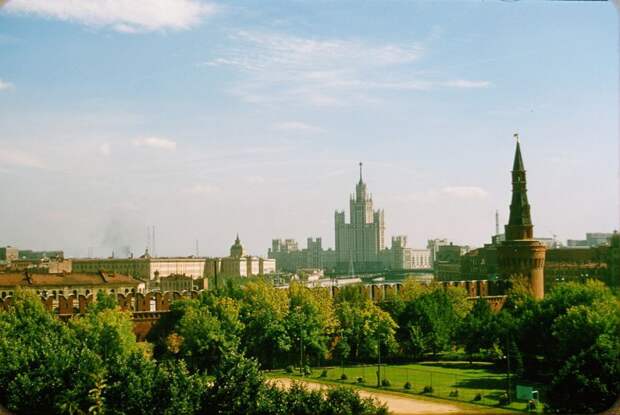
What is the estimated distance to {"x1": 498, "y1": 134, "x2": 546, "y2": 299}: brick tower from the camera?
180 ft

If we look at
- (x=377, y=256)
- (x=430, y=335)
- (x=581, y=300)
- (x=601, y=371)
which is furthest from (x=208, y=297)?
(x=377, y=256)

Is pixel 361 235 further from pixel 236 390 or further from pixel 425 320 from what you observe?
pixel 236 390

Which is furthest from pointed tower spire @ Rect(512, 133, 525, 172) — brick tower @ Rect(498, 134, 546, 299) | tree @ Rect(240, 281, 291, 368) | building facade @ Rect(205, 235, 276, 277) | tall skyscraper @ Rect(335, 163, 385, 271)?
tall skyscraper @ Rect(335, 163, 385, 271)

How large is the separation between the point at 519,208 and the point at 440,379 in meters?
25.6

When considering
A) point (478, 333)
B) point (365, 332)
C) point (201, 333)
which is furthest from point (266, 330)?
point (478, 333)

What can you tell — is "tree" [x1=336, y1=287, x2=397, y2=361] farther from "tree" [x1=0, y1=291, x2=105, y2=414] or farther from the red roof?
the red roof

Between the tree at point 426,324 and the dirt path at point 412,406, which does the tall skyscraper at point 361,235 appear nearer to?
the tree at point 426,324

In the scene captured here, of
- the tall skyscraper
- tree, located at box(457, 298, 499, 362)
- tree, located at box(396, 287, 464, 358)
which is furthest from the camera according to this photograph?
the tall skyscraper

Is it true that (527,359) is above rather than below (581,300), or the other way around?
below

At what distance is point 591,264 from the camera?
68438 millimetres

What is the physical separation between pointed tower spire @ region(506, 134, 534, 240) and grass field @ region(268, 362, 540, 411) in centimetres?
1937

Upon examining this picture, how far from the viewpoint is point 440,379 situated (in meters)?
33.5

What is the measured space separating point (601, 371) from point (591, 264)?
4874 cm

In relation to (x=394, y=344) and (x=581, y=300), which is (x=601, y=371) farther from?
(x=394, y=344)
